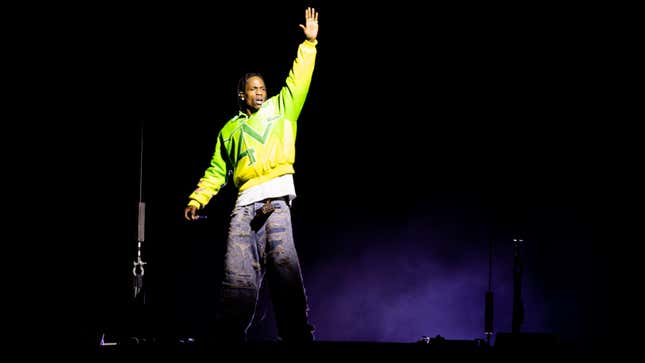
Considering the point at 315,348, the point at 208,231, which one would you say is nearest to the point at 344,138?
the point at 208,231

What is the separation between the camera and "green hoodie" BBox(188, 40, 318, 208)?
466cm

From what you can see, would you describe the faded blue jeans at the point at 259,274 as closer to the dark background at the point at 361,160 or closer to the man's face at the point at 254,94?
the man's face at the point at 254,94

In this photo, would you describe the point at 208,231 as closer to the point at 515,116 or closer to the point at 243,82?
the point at 243,82

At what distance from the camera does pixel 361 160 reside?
6258mm

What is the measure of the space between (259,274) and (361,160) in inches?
75.8

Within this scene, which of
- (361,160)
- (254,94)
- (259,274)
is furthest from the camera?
(361,160)

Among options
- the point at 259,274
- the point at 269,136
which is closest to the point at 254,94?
the point at 269,136

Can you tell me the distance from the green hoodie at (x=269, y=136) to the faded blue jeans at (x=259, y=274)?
221 millimetres

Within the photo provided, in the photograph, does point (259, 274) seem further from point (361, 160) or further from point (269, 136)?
point (361, 160)

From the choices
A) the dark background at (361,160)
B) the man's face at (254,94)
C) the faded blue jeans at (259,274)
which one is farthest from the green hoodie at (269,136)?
the dark background at (361,160)

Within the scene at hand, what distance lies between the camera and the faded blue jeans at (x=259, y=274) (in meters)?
4.46

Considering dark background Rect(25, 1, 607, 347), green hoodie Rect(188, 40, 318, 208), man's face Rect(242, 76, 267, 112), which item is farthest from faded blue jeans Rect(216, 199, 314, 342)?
dark background Rect(25, 1, 607, 347)

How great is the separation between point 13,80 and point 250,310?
2685 millimetres

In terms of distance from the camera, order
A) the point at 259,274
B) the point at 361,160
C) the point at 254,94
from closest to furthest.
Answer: the point at 259,274, the point at 254,94, the point at 361,160
